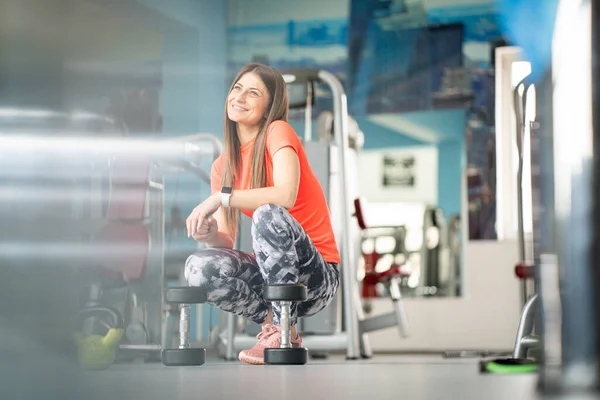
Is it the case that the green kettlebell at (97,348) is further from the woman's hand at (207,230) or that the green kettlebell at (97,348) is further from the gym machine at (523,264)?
the gym machine at (523,264)

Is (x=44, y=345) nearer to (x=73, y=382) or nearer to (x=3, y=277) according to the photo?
(x=3, y=277)

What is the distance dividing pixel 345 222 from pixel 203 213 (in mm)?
1547

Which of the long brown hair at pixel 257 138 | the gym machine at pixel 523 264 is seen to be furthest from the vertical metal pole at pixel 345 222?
the long brown hair at pixel 257 138

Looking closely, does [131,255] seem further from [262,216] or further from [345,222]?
[262,216]

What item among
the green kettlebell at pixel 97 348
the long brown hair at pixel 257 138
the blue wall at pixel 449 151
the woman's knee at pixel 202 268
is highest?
the blue wall at pixel 449 151

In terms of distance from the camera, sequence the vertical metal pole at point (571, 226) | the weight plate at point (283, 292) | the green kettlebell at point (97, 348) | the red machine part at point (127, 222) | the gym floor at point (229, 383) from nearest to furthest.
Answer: the vertical metal pole at point (571, 226), the gym floor at point (229, 383), the weight plate at point (283, 292), the green kettlebell at point (97, 348), the red machine part at point (127, 222)

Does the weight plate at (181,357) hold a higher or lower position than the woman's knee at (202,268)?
lower

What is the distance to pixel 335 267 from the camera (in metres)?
2.12

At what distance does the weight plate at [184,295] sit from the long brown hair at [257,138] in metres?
0.17

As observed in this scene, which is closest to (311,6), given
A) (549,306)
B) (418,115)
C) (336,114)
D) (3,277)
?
(418,115)

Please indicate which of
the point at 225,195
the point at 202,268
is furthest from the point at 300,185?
the point at 202,268

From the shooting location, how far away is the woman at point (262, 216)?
1.97 meters

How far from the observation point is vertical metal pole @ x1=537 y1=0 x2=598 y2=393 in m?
1.24

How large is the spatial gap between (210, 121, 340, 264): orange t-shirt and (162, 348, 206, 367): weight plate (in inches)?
14.8
